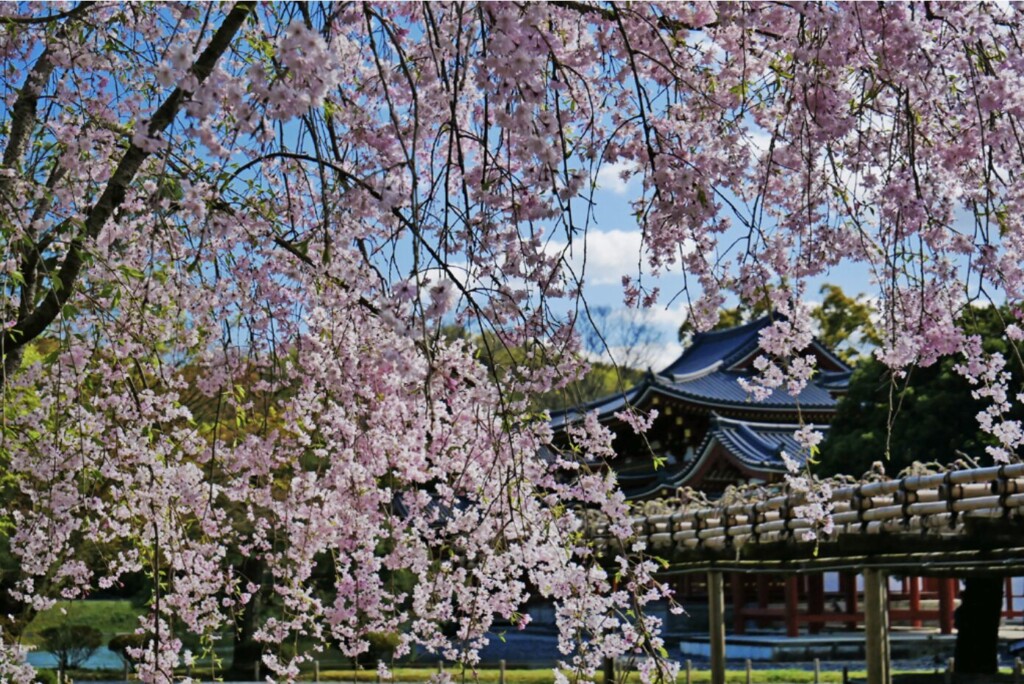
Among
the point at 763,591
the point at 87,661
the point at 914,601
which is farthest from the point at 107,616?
the point at 914,601

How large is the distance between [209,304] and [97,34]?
1314 millimetres

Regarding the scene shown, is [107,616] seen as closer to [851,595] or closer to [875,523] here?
[851,595]

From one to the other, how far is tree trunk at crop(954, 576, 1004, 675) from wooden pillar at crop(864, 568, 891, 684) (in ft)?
17.4

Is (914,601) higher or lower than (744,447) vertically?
lower

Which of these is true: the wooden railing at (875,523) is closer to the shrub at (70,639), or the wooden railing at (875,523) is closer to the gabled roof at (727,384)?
the gabled roof at (727,384)

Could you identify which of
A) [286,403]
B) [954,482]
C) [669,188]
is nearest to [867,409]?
[954,482]

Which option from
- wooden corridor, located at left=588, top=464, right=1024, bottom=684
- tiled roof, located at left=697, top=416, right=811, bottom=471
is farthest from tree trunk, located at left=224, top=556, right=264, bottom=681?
tiled roof, located at left=697, top=416, right=811, bottom=471

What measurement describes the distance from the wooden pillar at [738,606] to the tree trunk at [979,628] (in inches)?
326

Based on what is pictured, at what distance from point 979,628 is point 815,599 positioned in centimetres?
719

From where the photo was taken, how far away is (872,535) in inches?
419

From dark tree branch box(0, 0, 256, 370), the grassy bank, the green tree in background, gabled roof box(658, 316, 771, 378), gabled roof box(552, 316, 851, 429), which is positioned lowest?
the grassy bank

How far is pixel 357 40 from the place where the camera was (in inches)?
185

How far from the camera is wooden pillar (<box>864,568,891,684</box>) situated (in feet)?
36.2

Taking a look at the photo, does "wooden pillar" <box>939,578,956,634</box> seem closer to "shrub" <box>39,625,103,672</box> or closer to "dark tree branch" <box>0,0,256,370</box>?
"shrub" <box>39,625,103,672</box>
